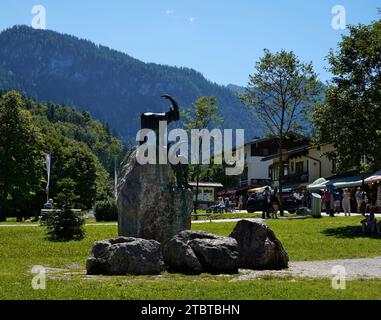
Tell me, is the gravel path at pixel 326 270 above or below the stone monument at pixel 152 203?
below

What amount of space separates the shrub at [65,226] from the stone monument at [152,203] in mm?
7147

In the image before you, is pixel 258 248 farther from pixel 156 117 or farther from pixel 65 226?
pixel 65 226

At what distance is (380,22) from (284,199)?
62.2ft

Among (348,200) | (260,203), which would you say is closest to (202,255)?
(348,200)

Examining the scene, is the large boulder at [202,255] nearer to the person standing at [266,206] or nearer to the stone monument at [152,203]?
the stone monument at [152,203]

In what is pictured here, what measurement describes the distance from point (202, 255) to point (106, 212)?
25.5 m

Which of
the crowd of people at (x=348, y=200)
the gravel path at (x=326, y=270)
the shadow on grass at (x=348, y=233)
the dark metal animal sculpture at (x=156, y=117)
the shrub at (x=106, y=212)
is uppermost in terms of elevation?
the dark metal animal sculpture at (x=156, y=117)

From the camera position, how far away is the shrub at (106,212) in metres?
38.6

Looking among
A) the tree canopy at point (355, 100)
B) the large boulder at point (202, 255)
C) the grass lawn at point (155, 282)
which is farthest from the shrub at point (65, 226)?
the tree canopy at point (355, 100)

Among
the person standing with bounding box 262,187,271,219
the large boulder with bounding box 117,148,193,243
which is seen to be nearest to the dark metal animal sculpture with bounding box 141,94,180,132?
the large boulder with bounding box 117,148,193,243

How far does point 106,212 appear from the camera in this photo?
3872cm
